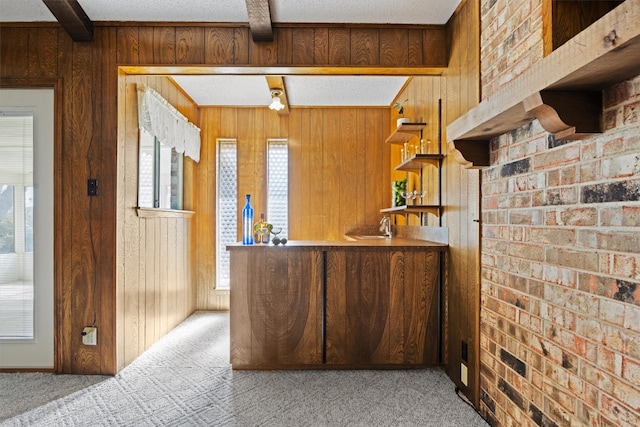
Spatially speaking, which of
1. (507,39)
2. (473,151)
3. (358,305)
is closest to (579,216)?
(473,151)

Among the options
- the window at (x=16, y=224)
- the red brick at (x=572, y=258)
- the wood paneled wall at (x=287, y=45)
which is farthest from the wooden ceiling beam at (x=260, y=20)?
the red brick at (x=572, y=258)

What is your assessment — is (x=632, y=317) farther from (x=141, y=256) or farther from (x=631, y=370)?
(x=141, y=256)

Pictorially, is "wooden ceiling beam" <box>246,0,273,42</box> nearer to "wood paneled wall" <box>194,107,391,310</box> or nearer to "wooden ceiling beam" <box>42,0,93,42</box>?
"wooden ceiling beam" <box>42,0,93,42</box>

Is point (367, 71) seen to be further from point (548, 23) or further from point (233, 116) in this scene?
point (233, 116)

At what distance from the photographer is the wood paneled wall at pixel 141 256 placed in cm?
274

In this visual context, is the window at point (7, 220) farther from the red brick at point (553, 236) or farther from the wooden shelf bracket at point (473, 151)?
the red brick at point (553, 236)

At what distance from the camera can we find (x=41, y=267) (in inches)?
105

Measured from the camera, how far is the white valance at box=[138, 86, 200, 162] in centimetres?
303

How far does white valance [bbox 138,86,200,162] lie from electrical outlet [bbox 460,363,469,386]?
2938mm

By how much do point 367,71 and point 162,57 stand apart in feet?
4.77

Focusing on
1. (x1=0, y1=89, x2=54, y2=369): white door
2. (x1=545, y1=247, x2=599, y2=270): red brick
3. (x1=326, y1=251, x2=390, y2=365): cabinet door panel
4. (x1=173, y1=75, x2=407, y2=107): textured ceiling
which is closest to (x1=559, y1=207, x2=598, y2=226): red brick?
(x1=545, y1=247, x2=599, y2=270): red brick

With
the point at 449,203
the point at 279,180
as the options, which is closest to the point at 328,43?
the point at 449,203

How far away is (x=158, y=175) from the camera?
3.61 m

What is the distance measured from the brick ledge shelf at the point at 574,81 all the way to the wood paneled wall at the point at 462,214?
668mm
